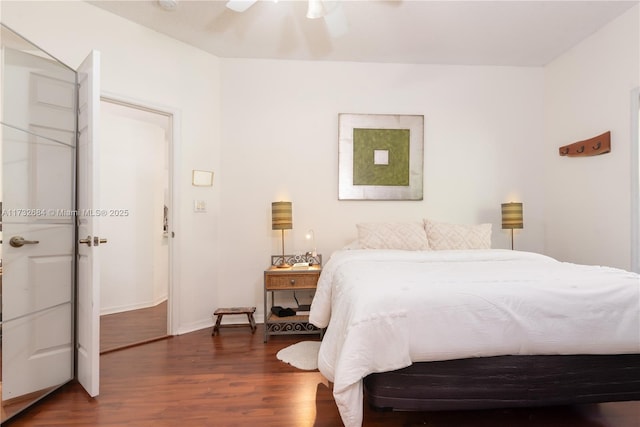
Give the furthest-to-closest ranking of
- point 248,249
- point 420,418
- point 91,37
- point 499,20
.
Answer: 1. point 248,249
2. point 499,20
3. point 91,37
4. point 420,418

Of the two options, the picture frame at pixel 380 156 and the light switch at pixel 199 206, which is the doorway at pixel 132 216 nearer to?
the light switch at pixel 199 206

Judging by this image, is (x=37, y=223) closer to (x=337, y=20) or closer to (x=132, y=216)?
(x=132, y=216)

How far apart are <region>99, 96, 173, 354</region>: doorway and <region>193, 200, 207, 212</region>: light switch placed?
88 centimetres

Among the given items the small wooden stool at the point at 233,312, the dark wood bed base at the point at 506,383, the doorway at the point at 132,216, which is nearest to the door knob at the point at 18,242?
the small wooden stool at the point at 233,312

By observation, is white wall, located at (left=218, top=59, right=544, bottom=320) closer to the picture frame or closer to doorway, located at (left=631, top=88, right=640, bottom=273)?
the picture frame

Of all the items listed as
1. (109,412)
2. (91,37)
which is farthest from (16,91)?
(109,412)

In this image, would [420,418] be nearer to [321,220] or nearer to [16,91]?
[321,220]

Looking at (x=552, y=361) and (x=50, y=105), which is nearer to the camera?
(x=552, y=361)

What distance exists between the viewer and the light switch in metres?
3.17

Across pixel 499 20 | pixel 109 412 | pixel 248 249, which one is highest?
pixel 499 20

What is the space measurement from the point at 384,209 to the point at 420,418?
6.97ft

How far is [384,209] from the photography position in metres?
3.46

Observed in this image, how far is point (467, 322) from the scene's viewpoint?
1419 millimetres

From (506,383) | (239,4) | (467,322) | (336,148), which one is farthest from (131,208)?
(506,383)
